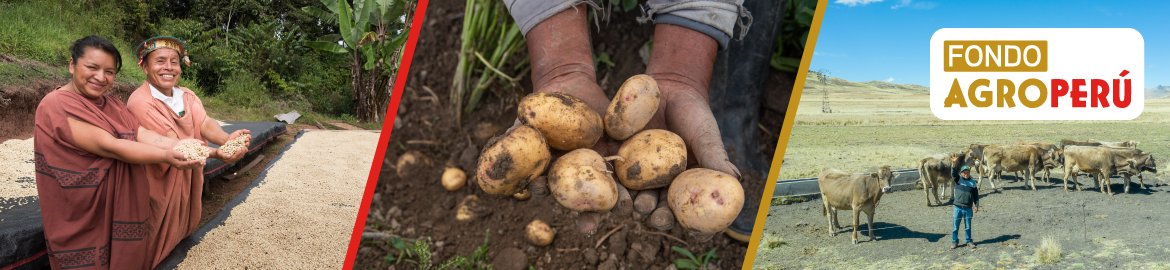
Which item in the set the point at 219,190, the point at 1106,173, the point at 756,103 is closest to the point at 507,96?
the point at 756,103

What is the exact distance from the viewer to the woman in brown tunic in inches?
48.9

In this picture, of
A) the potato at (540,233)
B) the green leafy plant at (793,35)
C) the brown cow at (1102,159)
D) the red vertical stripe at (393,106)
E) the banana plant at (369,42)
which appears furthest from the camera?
the banana plant at (369,42)

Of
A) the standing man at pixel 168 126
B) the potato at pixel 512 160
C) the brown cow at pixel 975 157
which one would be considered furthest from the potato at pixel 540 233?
the brown cow at pixel 975 157

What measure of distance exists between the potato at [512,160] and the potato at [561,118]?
0.03 metres

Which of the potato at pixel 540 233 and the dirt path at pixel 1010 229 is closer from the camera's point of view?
the potato at pixel 540 233

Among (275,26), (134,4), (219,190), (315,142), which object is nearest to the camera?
(219,190)

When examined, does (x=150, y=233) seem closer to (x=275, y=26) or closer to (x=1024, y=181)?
(x=1024, y=181)

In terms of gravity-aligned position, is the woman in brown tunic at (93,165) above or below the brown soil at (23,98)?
below

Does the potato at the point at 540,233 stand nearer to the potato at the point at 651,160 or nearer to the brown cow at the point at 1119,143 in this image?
the potato at the point at 651,160

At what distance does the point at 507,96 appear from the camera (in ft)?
5.59

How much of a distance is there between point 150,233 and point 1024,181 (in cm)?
415

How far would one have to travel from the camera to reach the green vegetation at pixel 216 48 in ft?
12.9

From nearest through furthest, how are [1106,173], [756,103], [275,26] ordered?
[756,103] < [1106,173] < [275,26]

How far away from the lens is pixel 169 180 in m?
1.57
